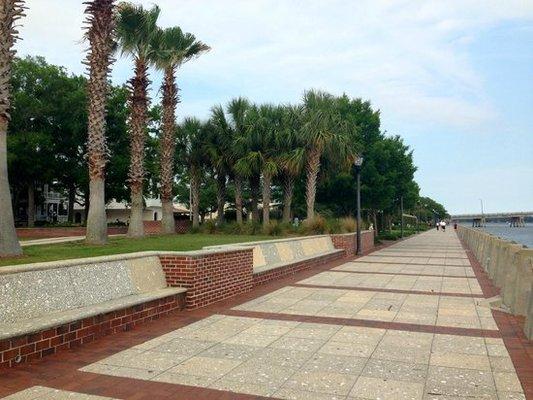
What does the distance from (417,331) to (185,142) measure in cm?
2357

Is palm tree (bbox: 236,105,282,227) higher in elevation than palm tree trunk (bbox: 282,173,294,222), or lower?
higher

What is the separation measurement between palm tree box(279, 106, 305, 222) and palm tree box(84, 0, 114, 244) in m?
10.6

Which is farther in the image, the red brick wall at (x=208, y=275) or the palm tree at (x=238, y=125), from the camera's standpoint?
the palm tree at (x=238, y=125)

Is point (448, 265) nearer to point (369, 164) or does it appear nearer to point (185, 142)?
point (369, 164)

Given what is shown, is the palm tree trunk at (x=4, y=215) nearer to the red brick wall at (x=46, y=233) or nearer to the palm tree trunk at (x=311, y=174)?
the red brick wall at (x=46, y=233)

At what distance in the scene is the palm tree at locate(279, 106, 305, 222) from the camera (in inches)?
994

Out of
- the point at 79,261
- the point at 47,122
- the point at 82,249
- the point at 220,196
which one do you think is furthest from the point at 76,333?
the point at 47,122

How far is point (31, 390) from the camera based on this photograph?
4.60 m

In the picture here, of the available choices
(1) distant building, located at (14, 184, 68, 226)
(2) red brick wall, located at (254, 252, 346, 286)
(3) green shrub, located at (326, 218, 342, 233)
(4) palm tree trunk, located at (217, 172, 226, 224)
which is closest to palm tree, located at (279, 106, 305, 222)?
(3) green shrub, located at (326, 218, 342, 233)

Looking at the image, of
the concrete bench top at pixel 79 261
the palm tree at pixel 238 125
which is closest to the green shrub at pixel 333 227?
the palm tree at pixel 238 125

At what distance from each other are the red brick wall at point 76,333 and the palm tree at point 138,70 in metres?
14.1

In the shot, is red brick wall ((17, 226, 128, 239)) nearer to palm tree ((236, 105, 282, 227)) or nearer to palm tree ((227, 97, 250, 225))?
palm tree ((227, 97, 250, 225))

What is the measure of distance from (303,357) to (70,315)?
2.79m

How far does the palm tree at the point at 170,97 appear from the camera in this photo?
23672 millimetres
